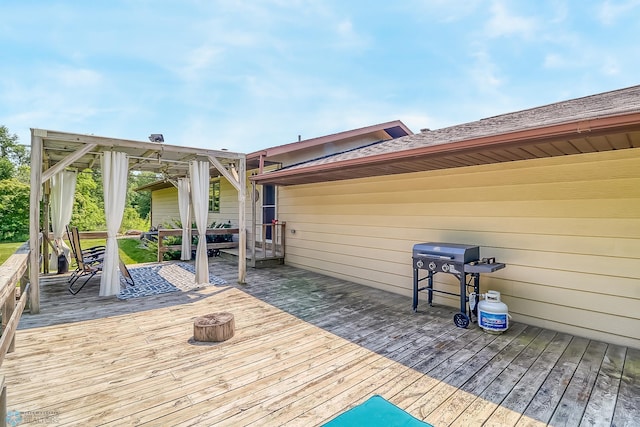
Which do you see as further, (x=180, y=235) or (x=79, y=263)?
(x=180, y=235)

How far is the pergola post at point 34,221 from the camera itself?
13.5ft

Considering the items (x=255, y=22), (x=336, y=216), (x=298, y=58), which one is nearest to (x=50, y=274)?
(x=336, y=216)

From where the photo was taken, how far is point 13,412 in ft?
6.82

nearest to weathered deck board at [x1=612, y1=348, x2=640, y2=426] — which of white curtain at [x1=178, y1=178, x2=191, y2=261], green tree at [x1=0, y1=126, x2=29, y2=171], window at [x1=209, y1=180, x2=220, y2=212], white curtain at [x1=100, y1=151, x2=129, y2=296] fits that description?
white curtain at [x1=100, y1=151, x2=129, y2=296]

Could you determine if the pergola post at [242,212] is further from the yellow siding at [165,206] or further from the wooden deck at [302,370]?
the yellow siding at [165,206]

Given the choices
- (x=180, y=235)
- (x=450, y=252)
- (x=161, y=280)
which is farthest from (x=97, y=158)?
(x=450, y=252)

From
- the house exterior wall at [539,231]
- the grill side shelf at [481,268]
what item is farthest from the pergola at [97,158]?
the grill side shelf at [481,268]

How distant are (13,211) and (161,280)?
1190 cm

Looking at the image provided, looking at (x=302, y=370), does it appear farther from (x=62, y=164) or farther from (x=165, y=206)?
(x=165, y=206)

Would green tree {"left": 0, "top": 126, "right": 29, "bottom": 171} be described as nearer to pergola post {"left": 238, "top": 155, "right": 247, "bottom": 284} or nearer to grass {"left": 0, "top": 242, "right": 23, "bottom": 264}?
grass {"left": 0, "top": 242, "right": 23, "bottom": 264}

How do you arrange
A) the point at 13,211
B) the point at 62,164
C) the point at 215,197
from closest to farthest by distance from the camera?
the point at 62,164 < the point at 215,197 < the point at 13,211

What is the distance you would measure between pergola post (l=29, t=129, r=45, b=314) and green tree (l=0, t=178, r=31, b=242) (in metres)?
12.3

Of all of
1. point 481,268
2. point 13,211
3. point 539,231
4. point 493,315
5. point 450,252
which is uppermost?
point 13,211

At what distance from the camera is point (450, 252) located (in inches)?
153
